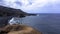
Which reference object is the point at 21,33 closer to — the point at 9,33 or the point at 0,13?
the point at 9,33

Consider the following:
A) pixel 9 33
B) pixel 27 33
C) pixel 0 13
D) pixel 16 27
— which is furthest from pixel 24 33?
pixel 0 13

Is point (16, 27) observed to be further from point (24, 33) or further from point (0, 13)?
point (0, 13)

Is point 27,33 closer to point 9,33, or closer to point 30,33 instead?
point 30,33

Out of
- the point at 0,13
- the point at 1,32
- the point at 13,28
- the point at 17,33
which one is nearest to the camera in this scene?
the point at 17,33

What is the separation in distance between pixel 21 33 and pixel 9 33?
6.82 ft

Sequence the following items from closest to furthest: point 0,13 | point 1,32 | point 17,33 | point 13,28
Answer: point 17,33 < point 1,32 < point 13,28 < point 0,13

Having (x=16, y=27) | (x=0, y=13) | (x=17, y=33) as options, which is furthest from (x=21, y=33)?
(x=0, y=13)

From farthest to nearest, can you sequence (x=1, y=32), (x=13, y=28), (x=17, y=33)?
(x=13, y=28)
(x=1, y=32)
(x=17, y=33)

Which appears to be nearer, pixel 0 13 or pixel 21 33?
pixel 21 33

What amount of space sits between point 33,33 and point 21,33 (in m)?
2.77

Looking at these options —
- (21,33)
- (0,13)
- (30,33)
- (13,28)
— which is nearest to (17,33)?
(21,33)

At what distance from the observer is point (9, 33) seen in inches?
1041

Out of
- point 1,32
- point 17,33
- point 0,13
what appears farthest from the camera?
point 0,13

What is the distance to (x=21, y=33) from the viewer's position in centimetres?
2602
